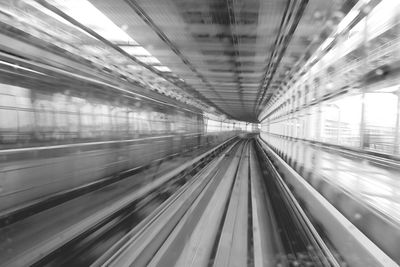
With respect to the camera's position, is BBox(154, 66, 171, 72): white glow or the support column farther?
BBox(154, 66, 171, 72): white glow

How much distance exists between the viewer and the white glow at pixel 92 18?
3.47m

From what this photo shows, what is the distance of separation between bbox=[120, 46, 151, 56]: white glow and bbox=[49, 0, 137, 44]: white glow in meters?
0.47

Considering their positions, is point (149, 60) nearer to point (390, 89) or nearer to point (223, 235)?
point (223, 235)

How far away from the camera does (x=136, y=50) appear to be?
5656 mm

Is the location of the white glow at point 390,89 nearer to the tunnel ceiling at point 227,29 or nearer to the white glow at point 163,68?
the tunnel ceiling at point 227,29

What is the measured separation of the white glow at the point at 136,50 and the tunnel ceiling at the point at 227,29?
145 mm

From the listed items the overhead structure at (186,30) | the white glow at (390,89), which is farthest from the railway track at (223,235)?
the overhead structure at (186,30)

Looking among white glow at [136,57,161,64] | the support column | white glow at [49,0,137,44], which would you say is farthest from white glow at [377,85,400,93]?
white glow at [136,57,161,64]

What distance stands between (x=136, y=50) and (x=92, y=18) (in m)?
1.72

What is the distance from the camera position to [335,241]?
353 cm

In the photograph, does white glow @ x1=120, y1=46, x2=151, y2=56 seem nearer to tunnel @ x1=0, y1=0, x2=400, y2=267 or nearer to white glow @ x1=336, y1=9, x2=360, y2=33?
tunnel @ x1=0, y1=0, x2=400, y2=267

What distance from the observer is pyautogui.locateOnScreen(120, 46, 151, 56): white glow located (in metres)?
5.43

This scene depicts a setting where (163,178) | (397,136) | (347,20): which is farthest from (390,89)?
(163,178)

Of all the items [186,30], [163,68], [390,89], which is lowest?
[390,89]
